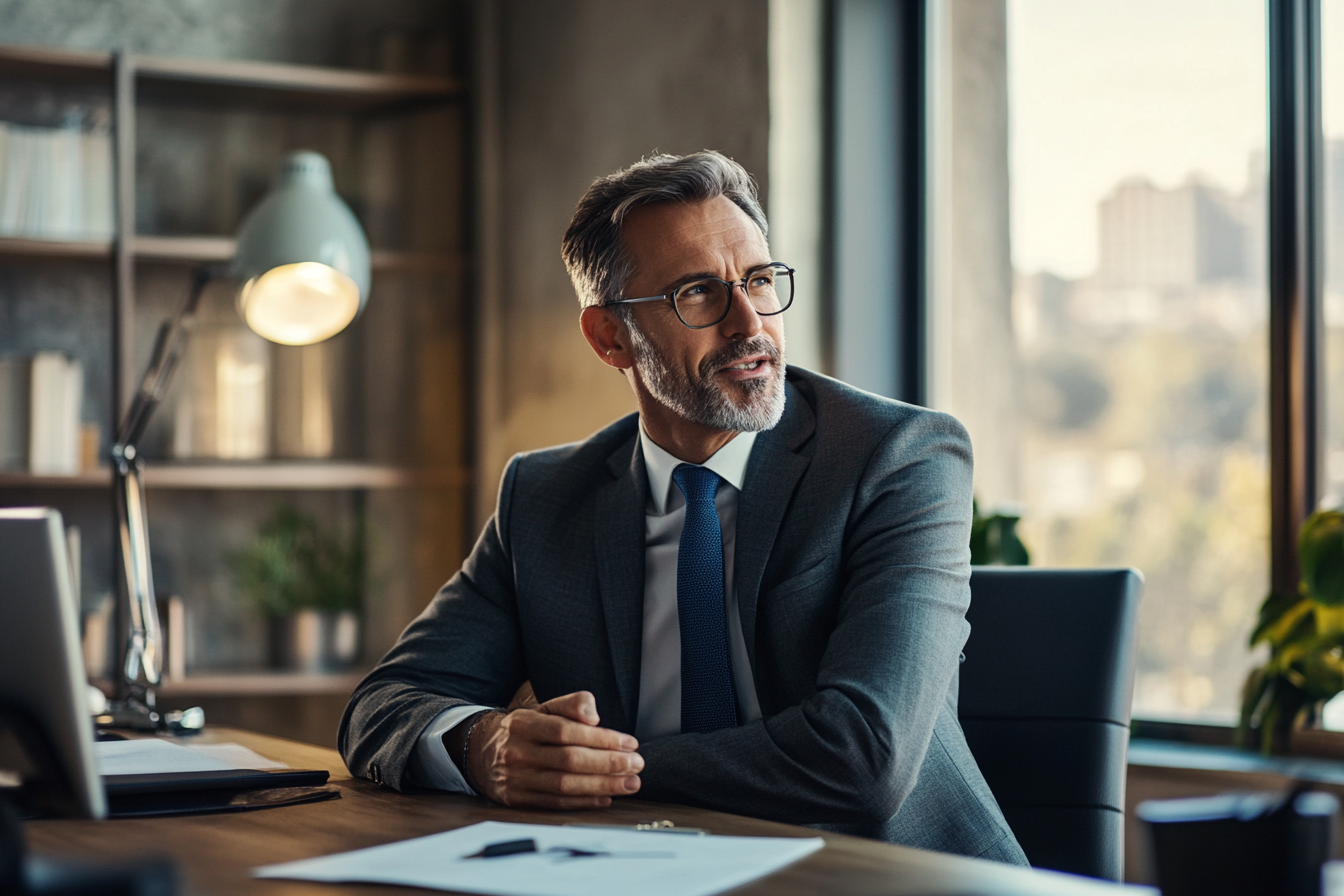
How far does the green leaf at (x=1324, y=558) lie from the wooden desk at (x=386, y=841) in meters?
1.25

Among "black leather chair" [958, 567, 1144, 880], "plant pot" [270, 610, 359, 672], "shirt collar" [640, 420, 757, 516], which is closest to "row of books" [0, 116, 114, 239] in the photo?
"plant pot" [270, 610, 359, 672]

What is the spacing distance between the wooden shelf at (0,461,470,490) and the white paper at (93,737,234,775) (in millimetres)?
1831

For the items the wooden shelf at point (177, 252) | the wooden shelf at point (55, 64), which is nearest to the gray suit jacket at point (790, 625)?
the wooden shelf at point (177, 252)

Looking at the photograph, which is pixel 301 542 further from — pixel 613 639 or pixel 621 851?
pixel 621 851

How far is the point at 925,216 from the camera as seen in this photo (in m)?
3.08

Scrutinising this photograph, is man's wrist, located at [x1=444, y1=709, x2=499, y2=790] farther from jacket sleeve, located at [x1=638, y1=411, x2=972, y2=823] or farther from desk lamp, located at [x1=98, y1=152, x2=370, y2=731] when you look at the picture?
desk lamp, located at [x1=98, y1=152, x2=370, y2=731]

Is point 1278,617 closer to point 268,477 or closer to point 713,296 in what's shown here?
point 713,296

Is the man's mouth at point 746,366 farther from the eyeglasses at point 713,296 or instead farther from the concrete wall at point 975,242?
the concrete wall at point 975,242

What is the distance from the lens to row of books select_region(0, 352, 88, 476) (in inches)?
128

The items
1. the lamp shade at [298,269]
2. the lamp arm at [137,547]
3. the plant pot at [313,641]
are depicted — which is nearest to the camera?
the lamp arm at [137,547]

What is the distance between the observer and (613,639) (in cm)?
166

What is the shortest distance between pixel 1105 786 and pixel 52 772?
111 centimetres

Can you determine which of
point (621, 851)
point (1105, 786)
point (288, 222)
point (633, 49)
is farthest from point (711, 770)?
point (633, 49)

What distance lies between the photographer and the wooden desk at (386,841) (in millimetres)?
975
